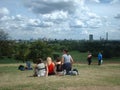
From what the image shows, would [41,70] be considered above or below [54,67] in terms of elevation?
below

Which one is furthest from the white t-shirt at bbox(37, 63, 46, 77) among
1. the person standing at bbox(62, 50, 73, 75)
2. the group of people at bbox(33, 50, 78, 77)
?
the person standing at bbox(62, 50, 73, 75)

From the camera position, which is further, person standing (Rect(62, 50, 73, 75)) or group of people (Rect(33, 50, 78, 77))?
person standing (Rect(62, 50, 73, 75))

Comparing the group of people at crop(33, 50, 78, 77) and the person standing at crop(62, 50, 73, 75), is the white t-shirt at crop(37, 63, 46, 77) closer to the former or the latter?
the group of people at crop(33, 50, 78, 77)

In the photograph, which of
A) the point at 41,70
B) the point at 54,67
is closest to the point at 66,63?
the point at 54,67

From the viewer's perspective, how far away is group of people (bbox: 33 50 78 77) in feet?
58.2

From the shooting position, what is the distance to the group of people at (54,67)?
17734 mm

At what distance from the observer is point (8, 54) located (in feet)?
289

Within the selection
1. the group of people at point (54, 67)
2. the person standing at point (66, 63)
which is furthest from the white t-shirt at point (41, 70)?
the person standing at point (66, 63)

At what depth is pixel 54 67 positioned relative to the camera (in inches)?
712

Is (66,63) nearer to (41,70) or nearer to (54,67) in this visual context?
(54,67)

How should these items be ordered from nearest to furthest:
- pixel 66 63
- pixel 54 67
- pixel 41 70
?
1. pixel 41 70
2. pixel 54 67
3. pixel 66 63

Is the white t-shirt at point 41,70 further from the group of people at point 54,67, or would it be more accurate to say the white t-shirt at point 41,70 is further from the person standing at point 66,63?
the person standing at point 66,63

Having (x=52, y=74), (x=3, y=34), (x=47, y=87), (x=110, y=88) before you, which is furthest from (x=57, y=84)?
(x=3, y=34)

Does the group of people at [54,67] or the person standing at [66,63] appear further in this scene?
the person standing at [66,63]
